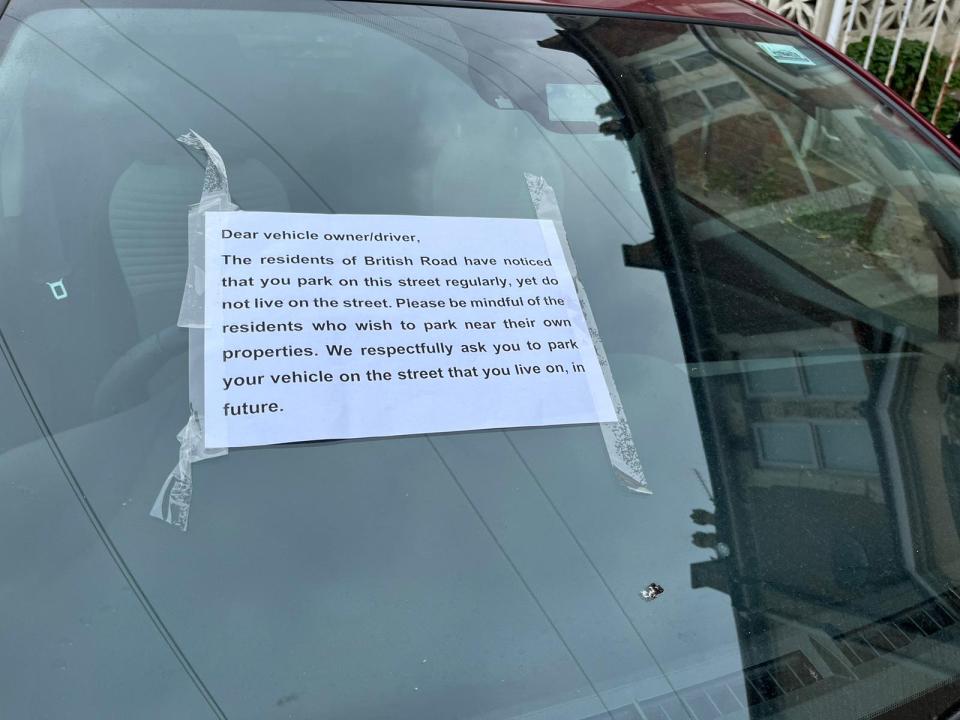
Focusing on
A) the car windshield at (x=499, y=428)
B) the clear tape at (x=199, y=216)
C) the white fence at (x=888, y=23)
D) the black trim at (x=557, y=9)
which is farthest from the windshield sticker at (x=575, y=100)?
the white fence at (x=888, y=23)

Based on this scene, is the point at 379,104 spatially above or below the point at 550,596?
above

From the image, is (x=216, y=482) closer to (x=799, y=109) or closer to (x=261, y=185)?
(x=261, y=185)

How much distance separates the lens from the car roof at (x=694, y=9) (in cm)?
180

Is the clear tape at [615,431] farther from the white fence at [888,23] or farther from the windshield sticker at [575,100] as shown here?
the white fence at [888,23]

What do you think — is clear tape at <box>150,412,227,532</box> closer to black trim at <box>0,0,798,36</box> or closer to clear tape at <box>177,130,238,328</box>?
clear tape at <box>177,130,238,328</box>

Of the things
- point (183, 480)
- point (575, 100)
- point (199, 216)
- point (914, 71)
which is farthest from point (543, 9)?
point (914, 71)

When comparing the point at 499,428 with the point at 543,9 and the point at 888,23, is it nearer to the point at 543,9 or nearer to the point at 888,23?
the point at 543,9

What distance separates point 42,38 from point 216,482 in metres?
0.86

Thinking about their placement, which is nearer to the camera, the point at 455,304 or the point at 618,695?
the point at 618,695

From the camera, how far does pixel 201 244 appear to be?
124 centimetres

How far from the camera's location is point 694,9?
1.93 metres

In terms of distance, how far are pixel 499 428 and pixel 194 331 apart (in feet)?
1.35

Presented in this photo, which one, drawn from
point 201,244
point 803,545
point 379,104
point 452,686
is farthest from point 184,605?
point 379,104

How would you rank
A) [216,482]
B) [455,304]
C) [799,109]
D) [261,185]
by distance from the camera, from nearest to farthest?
[216,482] → [455,304] → [261,185] → [799,109]
